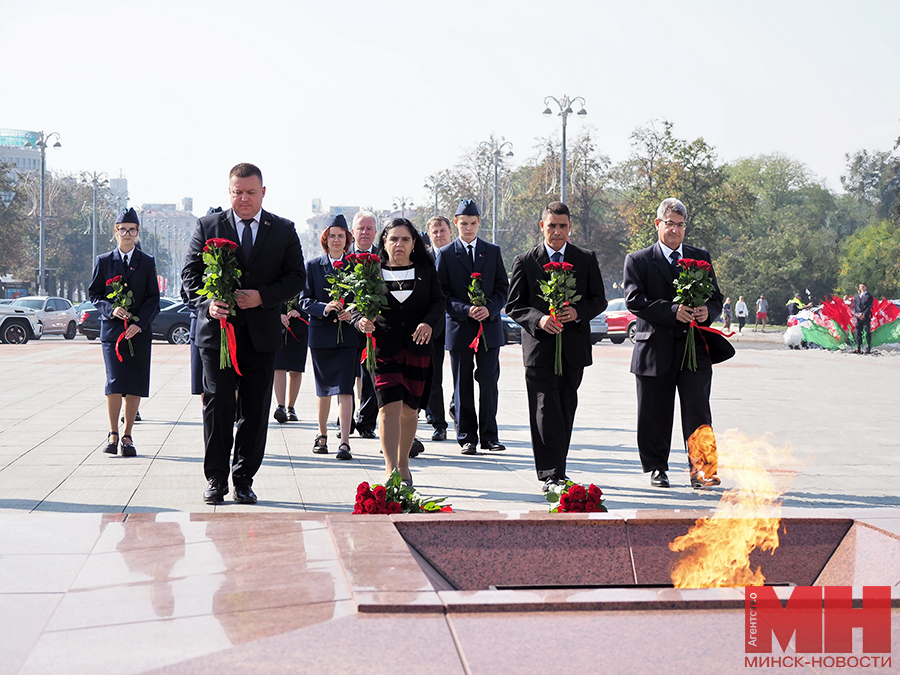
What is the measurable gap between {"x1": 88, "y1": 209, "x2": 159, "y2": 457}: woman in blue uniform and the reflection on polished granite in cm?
410

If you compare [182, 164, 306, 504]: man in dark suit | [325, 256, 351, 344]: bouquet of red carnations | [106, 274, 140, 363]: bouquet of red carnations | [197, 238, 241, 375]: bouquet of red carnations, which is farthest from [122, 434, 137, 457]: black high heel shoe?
[197, 238, 241, 375]: bouquet of red carnations

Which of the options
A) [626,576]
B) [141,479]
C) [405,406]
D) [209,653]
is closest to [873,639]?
[626,576]

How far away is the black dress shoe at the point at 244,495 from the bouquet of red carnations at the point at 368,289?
45.1 inches

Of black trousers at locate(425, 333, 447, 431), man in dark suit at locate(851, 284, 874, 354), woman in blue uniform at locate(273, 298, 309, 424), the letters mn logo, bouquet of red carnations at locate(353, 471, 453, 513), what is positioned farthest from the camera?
man in dark suit at locate(851, 284, 874, 354)

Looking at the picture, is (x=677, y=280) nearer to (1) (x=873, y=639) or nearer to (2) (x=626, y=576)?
(2) (x=626, y=576)

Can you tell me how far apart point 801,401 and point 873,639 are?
452 inches

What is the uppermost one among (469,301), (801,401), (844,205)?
(844,205)

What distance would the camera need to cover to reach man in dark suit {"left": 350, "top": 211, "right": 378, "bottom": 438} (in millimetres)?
8617

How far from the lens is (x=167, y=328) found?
1220 inches

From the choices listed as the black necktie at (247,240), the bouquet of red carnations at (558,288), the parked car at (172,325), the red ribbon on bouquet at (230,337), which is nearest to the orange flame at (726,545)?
the bouquet of red carnations at (558,288)

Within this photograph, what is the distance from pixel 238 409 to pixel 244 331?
0.54 metres

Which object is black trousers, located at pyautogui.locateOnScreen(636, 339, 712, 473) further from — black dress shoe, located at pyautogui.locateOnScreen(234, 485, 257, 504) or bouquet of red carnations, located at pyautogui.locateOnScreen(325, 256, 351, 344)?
black dress shoe, located at pyautogui.locateOnScreen(234, 485, 257, 504)

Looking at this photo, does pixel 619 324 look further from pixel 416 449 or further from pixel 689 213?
pixel 416 449

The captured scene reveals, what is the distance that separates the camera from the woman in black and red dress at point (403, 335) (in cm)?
657
